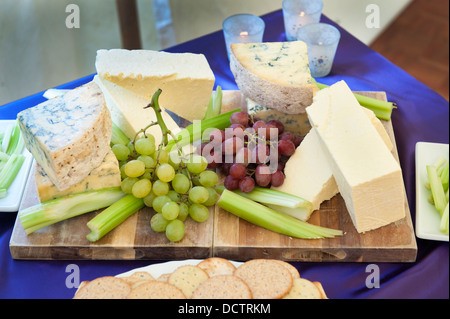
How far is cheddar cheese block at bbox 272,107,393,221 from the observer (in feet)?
5.92

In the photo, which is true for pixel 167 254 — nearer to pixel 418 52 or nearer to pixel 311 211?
pixel 311 211

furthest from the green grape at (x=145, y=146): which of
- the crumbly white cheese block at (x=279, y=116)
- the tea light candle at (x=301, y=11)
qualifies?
the tea light candle at (x=301, y=11)

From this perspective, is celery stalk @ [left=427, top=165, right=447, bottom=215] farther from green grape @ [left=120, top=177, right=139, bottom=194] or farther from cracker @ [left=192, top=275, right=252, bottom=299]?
green grape @ [left=120, top=177, right=139, bottom=194]

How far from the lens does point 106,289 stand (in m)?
1.49

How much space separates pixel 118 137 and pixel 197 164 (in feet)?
1.19

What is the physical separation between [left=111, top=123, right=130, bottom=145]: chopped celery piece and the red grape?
0.46 meters

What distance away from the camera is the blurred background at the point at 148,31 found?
3.17m

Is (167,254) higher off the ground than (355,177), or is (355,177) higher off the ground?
(355,177)

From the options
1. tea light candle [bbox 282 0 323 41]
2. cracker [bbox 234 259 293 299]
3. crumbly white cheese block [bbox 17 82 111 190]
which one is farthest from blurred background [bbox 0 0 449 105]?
cracker [bbox 234 259 293 299]

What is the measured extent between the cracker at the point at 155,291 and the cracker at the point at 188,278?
1.2 inches
